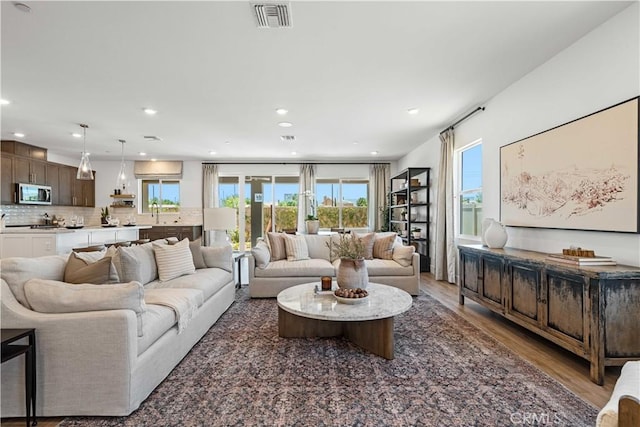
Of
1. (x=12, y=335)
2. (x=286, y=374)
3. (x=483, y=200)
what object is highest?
(x=483, y=200)

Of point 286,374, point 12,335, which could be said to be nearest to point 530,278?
point 286,374

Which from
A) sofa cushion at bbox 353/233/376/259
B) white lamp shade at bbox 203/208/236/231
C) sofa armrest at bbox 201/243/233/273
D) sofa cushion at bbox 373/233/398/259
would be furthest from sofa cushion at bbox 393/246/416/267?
white lamp shade at bbox 203/208/236/231

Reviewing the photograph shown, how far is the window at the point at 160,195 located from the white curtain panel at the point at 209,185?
815 millimetres

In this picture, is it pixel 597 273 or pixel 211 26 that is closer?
pixel 597 273

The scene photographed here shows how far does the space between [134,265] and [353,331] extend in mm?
2046

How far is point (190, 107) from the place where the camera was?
4461 mm

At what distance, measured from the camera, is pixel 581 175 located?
278 cm

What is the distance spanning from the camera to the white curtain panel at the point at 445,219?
5383 mm

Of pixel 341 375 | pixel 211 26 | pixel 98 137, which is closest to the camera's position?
pixel 341 375

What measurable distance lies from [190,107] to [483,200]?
14.1ft

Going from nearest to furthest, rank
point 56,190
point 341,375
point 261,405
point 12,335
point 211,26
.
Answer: point 12,335, point 261,405, point 341,375, point 211,26, point 56,190

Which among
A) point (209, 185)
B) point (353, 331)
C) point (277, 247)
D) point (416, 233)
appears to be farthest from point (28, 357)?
point (209, 185)

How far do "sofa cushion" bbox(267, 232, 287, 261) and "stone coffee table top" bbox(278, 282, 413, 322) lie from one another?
1714 mm

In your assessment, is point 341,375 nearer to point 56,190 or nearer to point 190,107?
point 190,107
